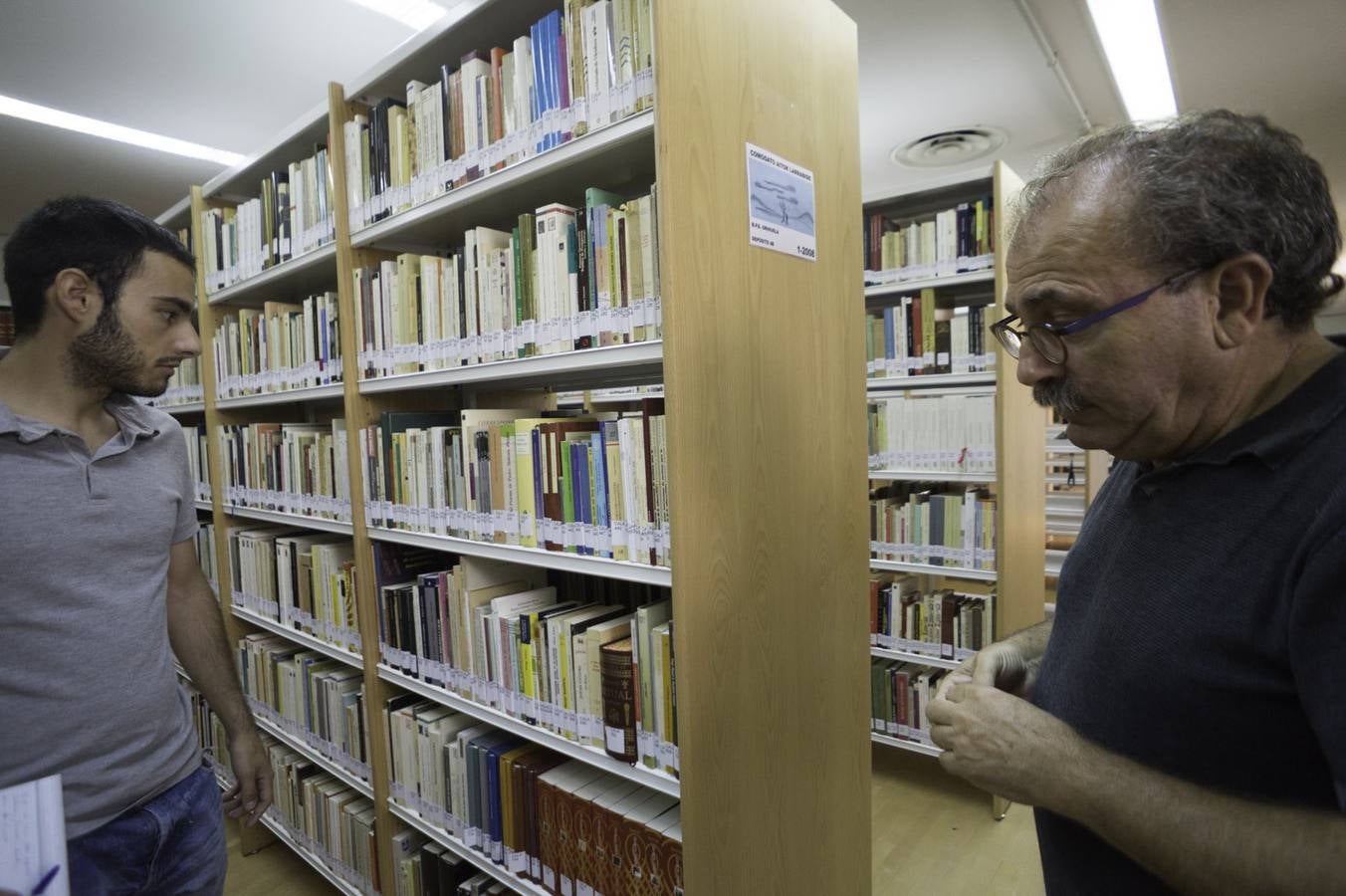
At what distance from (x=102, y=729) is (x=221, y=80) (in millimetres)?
3618

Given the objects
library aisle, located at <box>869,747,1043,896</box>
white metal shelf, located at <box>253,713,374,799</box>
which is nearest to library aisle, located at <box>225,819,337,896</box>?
white metal shelf, located at <box>253,713,374,799</box>

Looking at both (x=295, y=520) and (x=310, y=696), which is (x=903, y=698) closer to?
(x=310, y=696)

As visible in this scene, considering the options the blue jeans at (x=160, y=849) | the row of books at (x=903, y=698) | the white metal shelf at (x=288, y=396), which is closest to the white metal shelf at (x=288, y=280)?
the white metal shelf at (x=288, y=396)

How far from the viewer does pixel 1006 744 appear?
81 cm

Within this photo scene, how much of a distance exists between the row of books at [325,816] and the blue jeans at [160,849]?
2.17 feet

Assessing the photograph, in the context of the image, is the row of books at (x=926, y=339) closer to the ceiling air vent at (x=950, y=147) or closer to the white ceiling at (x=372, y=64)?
the white ceiling at (x=372, y=64)

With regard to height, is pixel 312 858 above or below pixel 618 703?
below

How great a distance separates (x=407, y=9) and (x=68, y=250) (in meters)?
2.31

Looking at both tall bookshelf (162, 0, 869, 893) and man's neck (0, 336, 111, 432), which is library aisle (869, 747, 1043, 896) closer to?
tall bookshelf (162, 0, 869, 893)

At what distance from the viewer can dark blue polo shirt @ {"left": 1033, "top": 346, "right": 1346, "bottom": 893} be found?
63cm

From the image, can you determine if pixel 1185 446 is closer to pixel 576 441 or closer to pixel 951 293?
pixel 576 441

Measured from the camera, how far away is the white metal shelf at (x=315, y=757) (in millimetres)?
2113

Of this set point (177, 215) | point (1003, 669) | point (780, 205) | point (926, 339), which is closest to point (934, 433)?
point (926, 339)

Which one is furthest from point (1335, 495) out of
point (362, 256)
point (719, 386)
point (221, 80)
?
point (221, 80)
